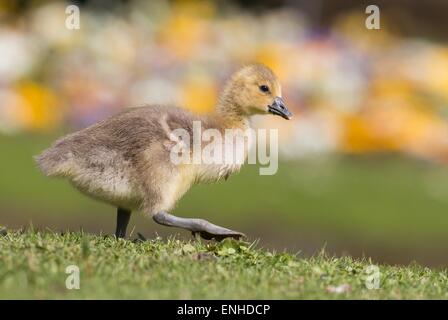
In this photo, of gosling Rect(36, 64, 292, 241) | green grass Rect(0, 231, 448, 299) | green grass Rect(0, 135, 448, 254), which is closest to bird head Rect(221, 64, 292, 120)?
gosling Rect(36, 64, 292, 241)

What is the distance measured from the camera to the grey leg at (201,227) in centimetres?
638

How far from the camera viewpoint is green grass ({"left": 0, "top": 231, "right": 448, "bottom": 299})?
205 inches

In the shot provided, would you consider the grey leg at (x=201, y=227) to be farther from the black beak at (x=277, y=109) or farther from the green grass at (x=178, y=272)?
the black beak at (x=277, y=109)

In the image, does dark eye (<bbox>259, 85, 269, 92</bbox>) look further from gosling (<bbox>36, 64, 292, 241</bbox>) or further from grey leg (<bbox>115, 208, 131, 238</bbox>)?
grey leg (<bbox>115, 208, 131, 238</bbox>)

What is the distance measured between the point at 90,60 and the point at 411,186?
4.49 metres

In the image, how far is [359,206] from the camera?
11.4m

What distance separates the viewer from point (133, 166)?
6527 millimetres

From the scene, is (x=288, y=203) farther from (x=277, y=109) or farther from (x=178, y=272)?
(x=178, y=272)

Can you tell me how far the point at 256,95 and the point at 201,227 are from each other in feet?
3.98

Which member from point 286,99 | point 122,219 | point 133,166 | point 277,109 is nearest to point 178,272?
point 133,166

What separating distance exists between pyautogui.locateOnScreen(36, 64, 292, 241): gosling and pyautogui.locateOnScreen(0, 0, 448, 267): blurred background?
3.40 meters

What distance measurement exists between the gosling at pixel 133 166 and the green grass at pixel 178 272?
0.83ft

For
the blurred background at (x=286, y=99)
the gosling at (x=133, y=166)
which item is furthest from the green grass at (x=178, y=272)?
the blurred background at (x=286, y=99)

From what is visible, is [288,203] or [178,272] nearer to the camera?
[178,272]
